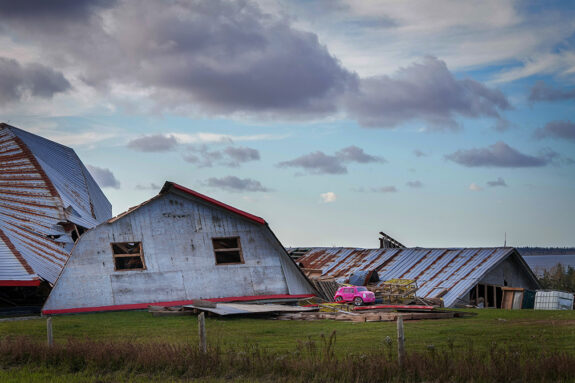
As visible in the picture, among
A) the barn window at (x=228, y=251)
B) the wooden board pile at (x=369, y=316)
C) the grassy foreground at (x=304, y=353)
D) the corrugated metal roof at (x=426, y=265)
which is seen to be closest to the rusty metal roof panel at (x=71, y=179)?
the barn window at (x=228, y=251)

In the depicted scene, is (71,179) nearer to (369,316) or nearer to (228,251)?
(228,251)

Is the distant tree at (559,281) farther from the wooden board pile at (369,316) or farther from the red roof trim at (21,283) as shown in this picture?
the red roof trim at (21,283)

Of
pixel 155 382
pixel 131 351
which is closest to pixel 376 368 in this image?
pixel 155 382

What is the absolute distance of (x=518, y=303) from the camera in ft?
138

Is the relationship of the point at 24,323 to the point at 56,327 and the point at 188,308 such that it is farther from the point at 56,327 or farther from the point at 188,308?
the point at 188,308

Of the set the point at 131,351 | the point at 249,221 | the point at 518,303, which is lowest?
the point at 518,303

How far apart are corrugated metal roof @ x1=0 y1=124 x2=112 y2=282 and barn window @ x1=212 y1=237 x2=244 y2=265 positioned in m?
8.67

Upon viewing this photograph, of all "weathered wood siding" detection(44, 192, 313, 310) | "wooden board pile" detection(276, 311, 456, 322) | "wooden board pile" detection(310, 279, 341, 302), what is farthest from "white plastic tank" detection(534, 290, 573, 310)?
"wooden board pile" detection(276, 311, 456, 322)

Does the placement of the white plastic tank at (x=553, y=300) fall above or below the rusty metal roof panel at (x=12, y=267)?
below

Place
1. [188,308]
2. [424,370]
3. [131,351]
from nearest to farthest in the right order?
[424,370] < [131,351] < [188,308]

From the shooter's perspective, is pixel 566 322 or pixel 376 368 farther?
pixel 566 322

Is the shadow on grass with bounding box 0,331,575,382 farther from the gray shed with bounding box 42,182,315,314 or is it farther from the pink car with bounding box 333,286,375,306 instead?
the pink car with bounding box 333,286,375,306

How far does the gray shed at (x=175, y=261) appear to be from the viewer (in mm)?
34094

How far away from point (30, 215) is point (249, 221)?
13.7m
